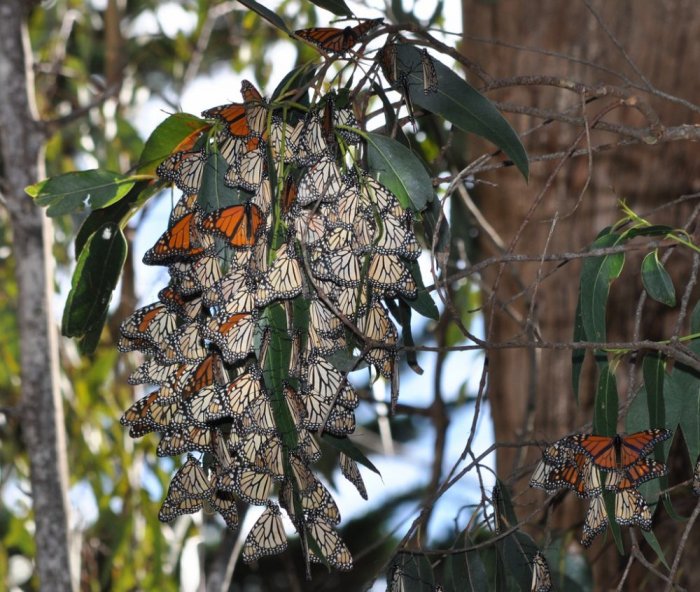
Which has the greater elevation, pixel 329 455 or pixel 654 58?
pixel 654 58

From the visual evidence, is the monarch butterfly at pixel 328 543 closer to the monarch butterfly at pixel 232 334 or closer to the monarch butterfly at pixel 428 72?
the monarch butterfly at pixel 232 334

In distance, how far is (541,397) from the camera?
1.75 m

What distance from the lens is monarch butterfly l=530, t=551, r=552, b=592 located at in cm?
97

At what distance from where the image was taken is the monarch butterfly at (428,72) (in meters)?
0.91

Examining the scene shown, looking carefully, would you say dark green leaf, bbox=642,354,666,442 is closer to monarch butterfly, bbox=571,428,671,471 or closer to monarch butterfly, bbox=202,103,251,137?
monarch butterfly, bbox=571,428,671,471

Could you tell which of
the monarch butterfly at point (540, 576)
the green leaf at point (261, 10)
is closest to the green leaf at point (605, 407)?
the monarch butterfly at point (540, 576)

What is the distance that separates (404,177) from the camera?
0.88 meters

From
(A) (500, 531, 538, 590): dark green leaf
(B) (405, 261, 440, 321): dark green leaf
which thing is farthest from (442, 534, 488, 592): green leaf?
(B) (405, 261, 440, 321): dark green leaf

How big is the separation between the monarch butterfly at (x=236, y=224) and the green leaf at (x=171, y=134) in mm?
153

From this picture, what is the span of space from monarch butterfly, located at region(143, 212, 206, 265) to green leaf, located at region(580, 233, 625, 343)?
39 centimetres

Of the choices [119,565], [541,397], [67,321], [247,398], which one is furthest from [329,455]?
[247,398]

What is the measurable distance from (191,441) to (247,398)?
3.9 inches

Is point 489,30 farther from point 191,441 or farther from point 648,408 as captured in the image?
point 191,441

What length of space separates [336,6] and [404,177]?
23 cm
